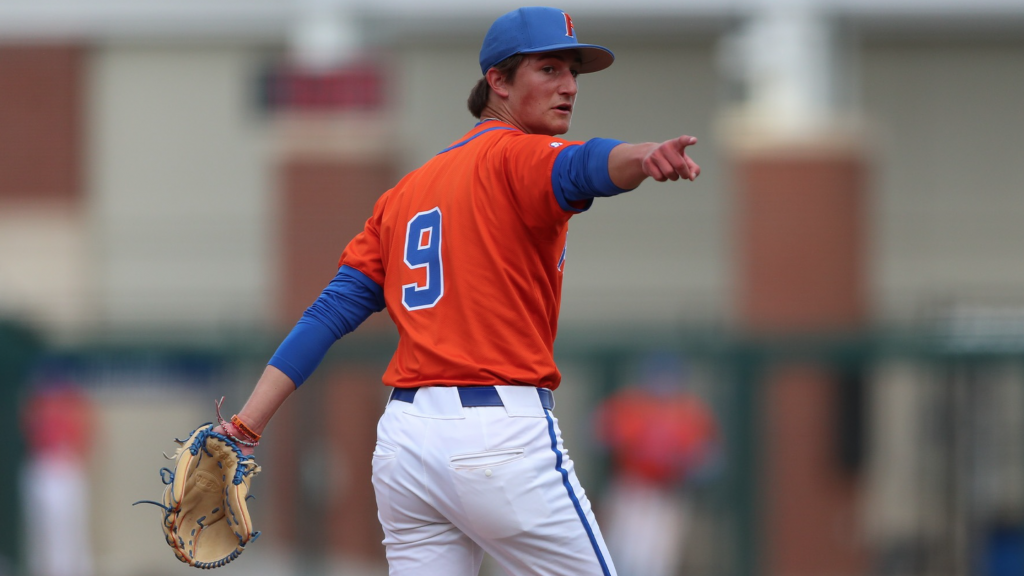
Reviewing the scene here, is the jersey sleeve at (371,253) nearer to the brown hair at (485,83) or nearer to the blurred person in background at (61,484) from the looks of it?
the brown hair at (485,83)

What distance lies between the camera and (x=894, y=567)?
40.8 ft

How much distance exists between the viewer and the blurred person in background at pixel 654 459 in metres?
11.0

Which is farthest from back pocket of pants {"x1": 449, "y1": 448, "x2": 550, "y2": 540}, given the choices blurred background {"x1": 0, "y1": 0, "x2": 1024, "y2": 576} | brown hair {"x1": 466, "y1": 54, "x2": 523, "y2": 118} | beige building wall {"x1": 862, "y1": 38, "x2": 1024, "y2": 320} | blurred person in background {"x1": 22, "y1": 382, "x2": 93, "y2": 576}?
beige building wall {"x1": 862, "y1": 38, "x2": 1024, "y2": 320}

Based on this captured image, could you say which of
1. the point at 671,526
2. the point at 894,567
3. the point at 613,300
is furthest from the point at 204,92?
the point at 894,567

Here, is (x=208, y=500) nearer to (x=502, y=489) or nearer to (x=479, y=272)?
(x=502, y=489)

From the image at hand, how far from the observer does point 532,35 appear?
3504 mm

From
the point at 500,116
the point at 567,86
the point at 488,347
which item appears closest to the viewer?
the point at 488,347

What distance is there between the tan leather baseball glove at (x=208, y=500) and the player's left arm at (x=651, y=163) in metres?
1.24

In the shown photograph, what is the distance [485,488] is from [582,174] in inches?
32.8

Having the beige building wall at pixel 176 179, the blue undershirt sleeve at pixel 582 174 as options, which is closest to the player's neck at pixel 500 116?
the blue undershirt sleeve at pixel 582 174

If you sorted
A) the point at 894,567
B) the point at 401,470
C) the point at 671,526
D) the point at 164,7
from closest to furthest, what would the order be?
the point at 401,470
the point at 671,526
the point at 894,567
the point at 164,7

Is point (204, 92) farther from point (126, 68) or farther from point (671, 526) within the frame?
point (671, 526)

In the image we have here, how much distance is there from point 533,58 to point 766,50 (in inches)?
430

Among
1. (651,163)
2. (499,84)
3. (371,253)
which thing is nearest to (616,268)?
(371,253)
